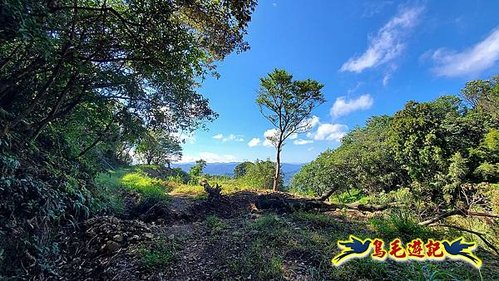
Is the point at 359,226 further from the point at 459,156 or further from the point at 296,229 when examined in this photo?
the point at 459,156

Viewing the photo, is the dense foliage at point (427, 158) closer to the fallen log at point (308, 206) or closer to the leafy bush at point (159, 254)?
the fallen log at point (308, 206)

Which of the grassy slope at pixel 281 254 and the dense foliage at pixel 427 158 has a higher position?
the dense foliage at pixel 427 158

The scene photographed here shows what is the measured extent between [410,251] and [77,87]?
493 centimetres

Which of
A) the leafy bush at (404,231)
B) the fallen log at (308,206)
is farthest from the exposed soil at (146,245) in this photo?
the leafy bush at (404,231)

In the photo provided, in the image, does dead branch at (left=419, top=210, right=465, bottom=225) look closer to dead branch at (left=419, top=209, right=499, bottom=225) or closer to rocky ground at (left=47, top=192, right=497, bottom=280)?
dead branch at (left=419, top=209, right=499, bottom=225)

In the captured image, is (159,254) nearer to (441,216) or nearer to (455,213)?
(441,216)

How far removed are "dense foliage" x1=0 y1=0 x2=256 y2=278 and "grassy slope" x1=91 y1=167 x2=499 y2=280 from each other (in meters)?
1.34

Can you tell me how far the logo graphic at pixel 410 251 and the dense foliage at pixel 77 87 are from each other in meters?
3.23

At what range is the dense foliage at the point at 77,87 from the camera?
9.48 feet

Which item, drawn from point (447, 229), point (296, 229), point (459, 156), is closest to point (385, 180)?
point (459, 156)

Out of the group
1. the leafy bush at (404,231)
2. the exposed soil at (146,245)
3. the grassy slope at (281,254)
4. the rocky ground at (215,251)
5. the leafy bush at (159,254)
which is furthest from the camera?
the leafy bush at (404,231)

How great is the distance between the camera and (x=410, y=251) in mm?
2998

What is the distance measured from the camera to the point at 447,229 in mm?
4316

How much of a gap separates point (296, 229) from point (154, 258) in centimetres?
226
